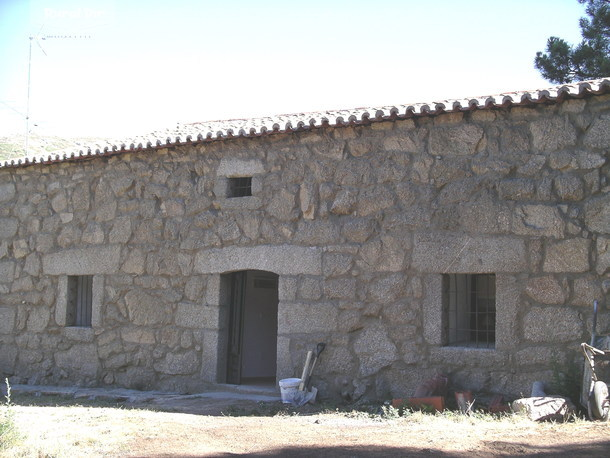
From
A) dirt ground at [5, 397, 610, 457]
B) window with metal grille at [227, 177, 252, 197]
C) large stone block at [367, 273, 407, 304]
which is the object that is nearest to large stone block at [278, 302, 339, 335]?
large stone block at [367, 273, 407, 304]

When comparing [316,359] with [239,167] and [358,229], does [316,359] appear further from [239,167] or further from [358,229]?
[239,167]

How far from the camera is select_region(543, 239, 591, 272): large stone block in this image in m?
6.99

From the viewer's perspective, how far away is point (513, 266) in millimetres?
7258

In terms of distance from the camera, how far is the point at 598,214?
274 inches

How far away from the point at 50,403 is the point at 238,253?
289 centimetres

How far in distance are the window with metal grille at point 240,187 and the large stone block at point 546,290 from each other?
3.65m

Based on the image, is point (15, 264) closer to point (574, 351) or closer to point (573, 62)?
point (574, 351)

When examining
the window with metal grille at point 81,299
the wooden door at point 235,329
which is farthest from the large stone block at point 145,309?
the window with metal grille at point 81,299

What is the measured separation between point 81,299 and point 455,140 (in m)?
5.89

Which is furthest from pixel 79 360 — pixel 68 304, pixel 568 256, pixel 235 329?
pixel 568 256

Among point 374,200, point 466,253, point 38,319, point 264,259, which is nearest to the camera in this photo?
point 466,253

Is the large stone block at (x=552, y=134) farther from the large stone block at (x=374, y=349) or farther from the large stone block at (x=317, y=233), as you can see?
the large stone block at (x=374, y=349)

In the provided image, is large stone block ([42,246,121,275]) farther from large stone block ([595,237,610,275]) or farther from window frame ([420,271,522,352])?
large stone block ([595,237,610,275])

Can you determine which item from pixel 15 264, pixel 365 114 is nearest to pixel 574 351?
pixel 365 114
